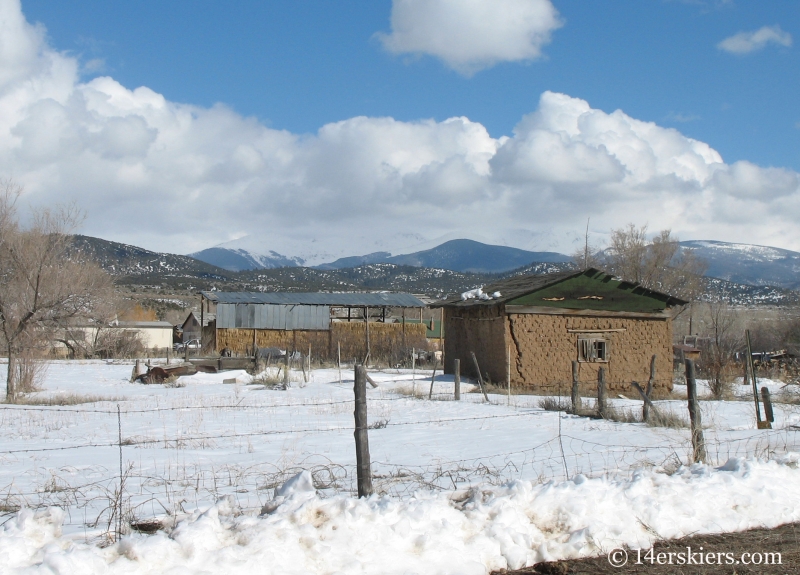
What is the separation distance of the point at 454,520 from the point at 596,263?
170 feet

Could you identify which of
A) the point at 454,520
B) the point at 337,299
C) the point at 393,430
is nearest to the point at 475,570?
the point at 454,520

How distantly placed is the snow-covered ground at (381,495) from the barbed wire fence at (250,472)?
0.05 meters

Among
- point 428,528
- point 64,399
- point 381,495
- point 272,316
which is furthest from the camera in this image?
point 272,316

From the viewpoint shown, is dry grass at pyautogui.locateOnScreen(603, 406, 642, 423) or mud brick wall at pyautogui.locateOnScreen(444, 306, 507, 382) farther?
mud brick wall at pyautogui.locateOnScreen(444, 306, 507, 382)

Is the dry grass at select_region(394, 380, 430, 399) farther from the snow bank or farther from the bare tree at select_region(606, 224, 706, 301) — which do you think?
the bare tree at select_region(606, 224, 706, 301)

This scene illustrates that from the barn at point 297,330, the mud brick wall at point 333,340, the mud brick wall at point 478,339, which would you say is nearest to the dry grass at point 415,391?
the mud brick wall at point 478,339

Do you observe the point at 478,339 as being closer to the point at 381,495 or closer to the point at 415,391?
the point at 415,391

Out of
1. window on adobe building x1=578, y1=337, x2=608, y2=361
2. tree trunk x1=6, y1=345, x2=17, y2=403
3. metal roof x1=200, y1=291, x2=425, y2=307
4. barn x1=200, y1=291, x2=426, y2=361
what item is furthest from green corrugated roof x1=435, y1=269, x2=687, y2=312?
metal roof x1=200, y1=291, x2=425, y2=307

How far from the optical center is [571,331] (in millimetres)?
24719

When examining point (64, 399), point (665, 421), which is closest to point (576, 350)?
point (665, 421)

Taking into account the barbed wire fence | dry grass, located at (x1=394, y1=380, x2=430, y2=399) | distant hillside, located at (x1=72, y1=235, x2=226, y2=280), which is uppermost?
distant hillside, located at (x1=72, y1=235, x2=226, y2=280)

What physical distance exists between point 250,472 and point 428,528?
159 inches

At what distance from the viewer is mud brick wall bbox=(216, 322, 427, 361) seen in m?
46.3

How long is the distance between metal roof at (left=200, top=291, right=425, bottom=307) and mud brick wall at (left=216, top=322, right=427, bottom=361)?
203 centimetres
